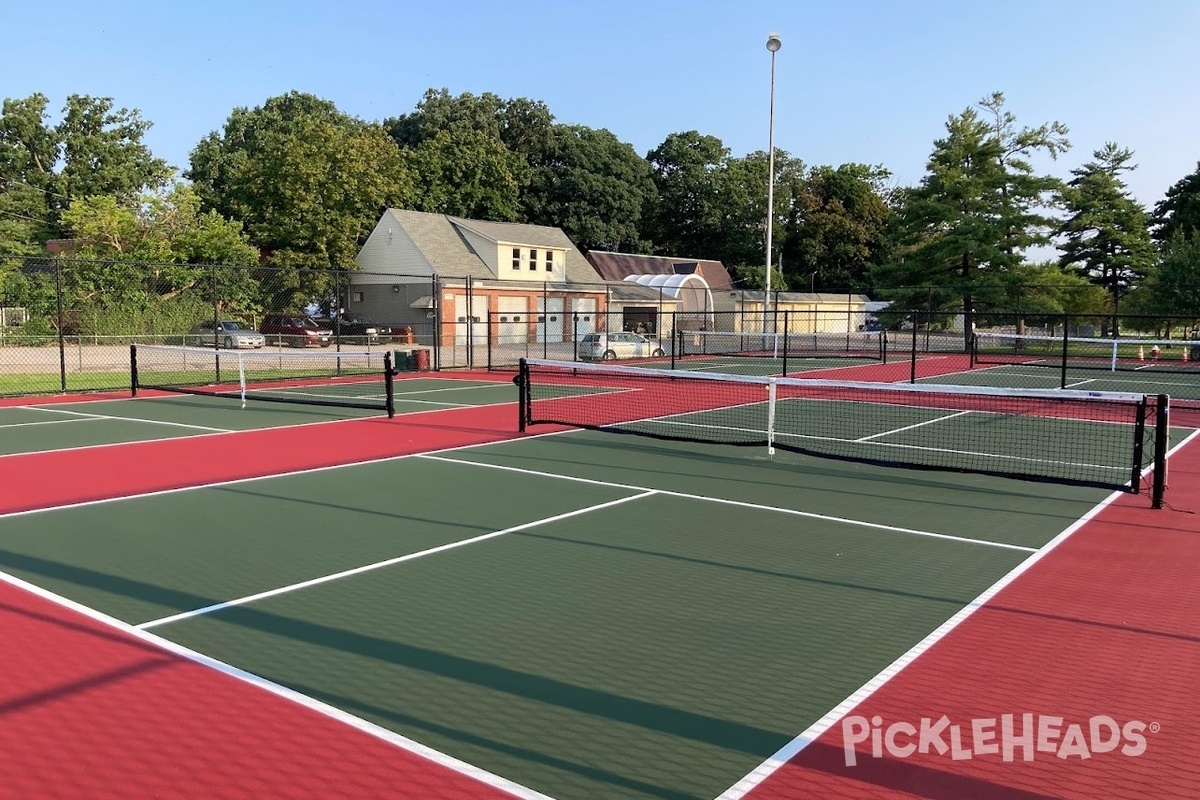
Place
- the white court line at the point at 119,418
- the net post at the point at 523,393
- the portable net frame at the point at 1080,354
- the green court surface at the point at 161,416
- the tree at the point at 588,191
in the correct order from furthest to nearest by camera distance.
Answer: the tree at the point at 588,191 < the portable net frame at the point at 1080,354 < the white court line at the point at 119,418 < the net post at the point at 523,393 < the green court surface at the point at 161,416

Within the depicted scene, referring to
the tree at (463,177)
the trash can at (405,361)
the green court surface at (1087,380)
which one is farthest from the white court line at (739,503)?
the tree at (463,177)

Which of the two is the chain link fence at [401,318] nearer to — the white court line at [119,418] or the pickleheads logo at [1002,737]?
the white court line at [119,418]

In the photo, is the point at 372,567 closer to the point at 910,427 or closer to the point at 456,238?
the point at 910,427

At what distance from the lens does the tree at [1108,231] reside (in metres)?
56.2

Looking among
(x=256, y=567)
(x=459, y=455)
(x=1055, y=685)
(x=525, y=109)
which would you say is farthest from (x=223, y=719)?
(x=525, y=109)

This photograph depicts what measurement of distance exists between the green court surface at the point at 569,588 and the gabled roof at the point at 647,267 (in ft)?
171

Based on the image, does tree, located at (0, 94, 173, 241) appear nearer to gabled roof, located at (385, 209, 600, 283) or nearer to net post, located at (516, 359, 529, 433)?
gabled roof, located at (385, 209, 600, 283)

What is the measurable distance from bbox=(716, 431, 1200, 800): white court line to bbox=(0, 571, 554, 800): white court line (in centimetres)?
84

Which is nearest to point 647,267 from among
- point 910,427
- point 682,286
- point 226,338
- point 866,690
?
point 682,286

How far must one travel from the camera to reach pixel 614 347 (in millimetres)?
33781

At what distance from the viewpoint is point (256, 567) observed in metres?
6.63

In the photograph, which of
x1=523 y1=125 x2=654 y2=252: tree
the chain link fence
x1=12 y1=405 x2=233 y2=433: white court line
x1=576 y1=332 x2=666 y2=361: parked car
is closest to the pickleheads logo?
x1=12 y1=405 x2=233 y2=433: white court line

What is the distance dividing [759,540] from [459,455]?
17.7ft

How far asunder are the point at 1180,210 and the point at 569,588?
69073 millimetres
